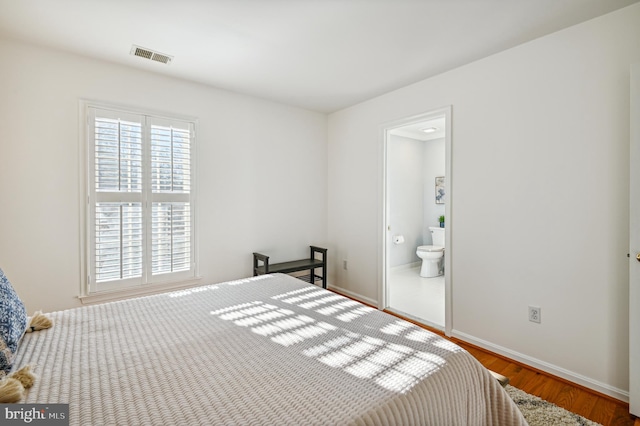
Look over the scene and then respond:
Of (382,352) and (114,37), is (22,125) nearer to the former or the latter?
(114,37)

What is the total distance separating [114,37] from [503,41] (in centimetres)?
293

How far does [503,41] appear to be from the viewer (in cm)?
239

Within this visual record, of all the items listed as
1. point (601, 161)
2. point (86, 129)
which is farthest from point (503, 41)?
point (86, 129)

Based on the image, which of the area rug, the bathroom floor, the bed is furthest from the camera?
the bathroom floor

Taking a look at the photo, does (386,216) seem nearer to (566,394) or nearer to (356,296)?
(356,296)

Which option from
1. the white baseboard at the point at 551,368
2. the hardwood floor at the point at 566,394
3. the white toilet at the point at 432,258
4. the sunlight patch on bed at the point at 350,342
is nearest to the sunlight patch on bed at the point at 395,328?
the sunlight patch on bed at the point at 350,342

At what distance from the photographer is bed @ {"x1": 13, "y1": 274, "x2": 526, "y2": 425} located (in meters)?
0.96

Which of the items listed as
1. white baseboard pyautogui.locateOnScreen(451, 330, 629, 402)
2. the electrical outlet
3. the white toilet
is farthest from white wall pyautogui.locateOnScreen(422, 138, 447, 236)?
the electrical outlet

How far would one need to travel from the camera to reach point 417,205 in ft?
19.1

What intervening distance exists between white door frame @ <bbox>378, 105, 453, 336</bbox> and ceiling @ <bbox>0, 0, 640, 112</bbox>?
44 centimetres

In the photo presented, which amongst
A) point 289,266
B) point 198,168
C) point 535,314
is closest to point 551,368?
point 535,314

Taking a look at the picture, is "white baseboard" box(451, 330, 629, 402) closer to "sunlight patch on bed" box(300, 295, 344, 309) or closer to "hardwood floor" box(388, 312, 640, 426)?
"hardwood floor" box(388, 312, 640, 426)

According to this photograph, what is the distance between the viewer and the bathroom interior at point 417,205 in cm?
512

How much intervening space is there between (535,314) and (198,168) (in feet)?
10.7
